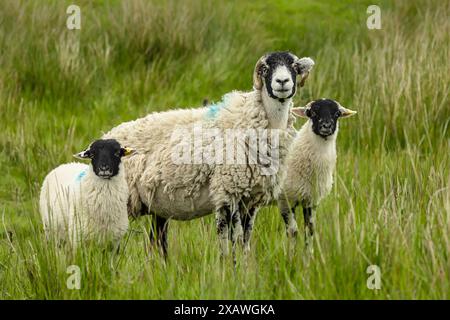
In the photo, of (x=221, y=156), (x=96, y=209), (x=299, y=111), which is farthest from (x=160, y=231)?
(x=299, y=111)

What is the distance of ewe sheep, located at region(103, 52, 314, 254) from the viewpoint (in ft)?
19.5

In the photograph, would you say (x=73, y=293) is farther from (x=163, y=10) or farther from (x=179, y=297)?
(x=163, y=10)

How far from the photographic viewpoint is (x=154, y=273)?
17.6 ft

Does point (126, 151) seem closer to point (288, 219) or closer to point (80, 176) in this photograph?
point (80, 176)

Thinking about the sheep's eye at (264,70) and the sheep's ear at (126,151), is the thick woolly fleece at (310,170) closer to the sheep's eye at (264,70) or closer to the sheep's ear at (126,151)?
the sheep's eye at (264,70)

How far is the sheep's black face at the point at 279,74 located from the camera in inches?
224

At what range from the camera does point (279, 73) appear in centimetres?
569

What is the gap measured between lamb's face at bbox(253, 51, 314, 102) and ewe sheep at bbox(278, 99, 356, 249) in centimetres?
45

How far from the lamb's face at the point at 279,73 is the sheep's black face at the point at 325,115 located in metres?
0.39

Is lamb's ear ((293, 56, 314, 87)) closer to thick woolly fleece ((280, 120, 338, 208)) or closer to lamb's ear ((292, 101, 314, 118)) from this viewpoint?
lamb's ear ((292, 101, 314, 118))

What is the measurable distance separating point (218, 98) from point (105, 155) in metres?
5.06

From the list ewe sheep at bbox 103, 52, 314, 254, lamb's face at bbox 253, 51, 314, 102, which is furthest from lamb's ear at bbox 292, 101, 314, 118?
lamb's face at bbox 253, 51, 314, 102

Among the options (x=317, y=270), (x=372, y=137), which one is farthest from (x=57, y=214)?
(x=372, y=137)

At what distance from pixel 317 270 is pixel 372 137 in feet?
14.9
